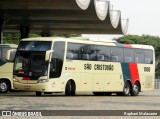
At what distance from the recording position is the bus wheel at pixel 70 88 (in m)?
26.6

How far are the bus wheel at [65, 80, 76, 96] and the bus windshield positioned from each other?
156 cm

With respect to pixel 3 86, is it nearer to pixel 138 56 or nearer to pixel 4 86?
pixel 4 86

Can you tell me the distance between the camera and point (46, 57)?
25391mm

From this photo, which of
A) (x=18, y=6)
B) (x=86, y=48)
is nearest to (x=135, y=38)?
(x=18, y=6)

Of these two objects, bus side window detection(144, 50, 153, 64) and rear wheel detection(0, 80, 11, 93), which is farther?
bus side window detection(144, 50, 153, 64)

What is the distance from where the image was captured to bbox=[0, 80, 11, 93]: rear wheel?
30.4 meters

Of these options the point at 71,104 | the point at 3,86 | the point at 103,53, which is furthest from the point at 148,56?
the point at 71,104

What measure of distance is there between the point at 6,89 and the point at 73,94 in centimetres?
476

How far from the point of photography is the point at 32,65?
84.5 feet

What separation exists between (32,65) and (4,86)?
520 cm

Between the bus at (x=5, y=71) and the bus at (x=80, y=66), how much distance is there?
11.6ft

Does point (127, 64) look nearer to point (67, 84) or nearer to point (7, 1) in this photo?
point (67, 84)

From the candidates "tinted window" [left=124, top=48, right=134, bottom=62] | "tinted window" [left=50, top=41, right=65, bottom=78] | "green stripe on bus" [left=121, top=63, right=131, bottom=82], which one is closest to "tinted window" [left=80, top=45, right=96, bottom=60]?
"tinted window" [left=50, top=41, right=65, bottom=78]

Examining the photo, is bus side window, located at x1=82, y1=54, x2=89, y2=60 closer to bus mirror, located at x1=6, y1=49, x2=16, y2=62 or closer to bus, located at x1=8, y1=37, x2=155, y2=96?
bus, located at x1=8, y1=37, x2=155, y2=96
